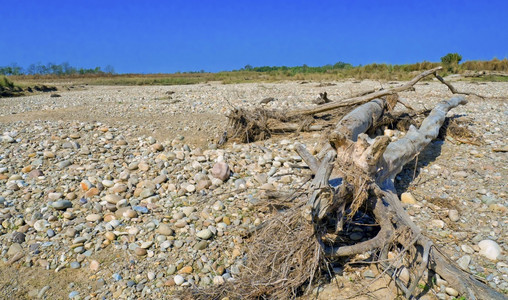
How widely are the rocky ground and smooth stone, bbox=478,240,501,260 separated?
1 centimetres

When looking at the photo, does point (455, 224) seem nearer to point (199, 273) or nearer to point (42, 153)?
point (199, 273)

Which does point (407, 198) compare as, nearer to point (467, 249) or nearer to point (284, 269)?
point (467, 249)

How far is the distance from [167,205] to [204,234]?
86 centimetres

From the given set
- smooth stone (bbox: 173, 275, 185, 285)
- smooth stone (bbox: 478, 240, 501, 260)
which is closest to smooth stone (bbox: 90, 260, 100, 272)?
smooth stone (bbox: 173, 275, 185, 285)

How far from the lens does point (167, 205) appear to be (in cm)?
444

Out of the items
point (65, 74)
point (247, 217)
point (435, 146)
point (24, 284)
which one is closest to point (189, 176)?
point (247, 217)

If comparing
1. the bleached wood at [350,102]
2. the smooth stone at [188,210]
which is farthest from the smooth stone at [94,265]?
the bleached wood at [350,102]

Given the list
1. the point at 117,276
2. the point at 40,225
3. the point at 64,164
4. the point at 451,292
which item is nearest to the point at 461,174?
the point at 451,292

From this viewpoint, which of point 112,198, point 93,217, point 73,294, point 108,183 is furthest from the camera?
point 108,183

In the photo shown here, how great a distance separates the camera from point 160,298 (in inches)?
123

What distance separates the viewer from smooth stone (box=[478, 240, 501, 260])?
10.8 feet

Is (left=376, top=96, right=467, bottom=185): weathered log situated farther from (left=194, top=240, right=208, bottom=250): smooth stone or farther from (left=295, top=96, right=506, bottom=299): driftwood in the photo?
(left=194, top=240, right=208, bottom=250): smooth stone

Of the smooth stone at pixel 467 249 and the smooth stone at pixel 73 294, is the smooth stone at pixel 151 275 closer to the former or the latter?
the smooth stone at pixel 73 294

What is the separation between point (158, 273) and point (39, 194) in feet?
7.81
